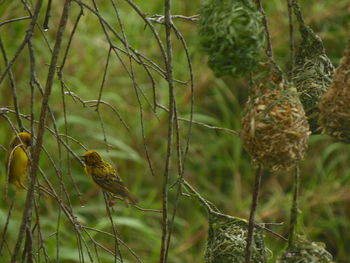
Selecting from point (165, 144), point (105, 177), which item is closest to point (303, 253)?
point (105, 177)

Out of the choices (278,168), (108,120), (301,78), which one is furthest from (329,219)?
(278,168)

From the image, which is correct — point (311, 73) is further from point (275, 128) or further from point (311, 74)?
point (275, 128)

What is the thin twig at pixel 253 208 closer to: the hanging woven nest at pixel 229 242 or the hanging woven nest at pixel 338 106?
the hanging woven nest at pixel 338 106

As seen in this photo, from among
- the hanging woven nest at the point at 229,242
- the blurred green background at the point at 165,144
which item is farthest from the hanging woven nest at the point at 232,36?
the blurred green background at the point at 165,144

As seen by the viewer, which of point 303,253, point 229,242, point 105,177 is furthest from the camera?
point 105,177

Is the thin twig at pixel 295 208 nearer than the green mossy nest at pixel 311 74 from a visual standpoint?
Yes

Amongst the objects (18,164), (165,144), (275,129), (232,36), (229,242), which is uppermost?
(232,36)

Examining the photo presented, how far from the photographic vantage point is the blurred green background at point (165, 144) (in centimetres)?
355

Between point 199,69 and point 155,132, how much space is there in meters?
0.52

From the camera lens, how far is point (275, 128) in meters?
1.25

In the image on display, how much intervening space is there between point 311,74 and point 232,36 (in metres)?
0.43

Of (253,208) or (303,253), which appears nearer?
(253,208)

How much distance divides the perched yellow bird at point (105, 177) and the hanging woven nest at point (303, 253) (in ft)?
1.62

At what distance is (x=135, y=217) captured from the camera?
3.52 m
